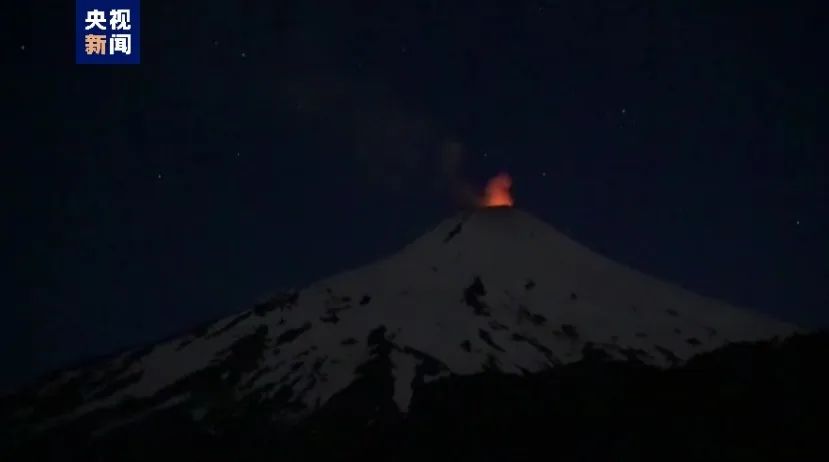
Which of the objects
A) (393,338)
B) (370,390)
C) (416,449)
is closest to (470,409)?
(416,449)

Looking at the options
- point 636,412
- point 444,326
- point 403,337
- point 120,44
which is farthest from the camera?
point 444,326

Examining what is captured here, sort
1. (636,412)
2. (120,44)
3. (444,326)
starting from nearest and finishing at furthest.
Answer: (636,412) → (120,44) → (444,326)

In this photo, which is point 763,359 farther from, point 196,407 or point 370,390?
point 196,407

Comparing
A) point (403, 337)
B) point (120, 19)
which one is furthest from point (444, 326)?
point (120, 19)

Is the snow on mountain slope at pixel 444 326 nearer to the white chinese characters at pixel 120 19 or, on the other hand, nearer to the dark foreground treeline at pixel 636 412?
the dark foreground treeline at pixel 636 412

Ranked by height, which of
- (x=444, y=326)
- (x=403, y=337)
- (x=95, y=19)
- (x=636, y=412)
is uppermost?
(x=95, y=19)

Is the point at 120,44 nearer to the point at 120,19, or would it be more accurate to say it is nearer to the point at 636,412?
the point at 120,19

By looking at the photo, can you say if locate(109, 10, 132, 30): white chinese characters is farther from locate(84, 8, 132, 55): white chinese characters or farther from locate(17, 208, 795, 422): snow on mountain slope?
locate(17, 208, 795, 422): snow on mountain slope
